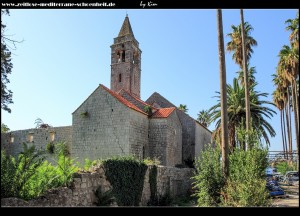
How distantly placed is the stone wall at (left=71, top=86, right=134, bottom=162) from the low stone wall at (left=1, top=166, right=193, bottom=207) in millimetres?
4480

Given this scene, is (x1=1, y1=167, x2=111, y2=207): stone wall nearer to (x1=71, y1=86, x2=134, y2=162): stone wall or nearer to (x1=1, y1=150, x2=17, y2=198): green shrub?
(x1=1, y1=150, x2=17, y2=198): green shrub

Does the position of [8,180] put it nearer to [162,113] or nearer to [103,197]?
[103,197]

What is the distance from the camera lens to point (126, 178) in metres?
14.9

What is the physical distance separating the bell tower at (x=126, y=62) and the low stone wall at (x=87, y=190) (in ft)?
55.0

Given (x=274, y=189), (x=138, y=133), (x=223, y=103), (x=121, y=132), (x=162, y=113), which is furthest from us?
(x=162, y=113)

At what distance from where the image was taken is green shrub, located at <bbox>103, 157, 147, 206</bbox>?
46.2 ft

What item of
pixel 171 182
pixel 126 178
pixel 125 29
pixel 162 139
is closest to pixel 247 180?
pixel 126 178

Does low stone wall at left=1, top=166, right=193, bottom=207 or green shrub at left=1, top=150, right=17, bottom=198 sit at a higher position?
green shrub at left=1, top=150, right=17, bottom=198

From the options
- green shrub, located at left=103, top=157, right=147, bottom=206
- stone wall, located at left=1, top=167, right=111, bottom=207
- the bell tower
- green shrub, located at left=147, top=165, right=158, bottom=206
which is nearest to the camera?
stone wall, located at left=1, top=167, right=111, bottom=207

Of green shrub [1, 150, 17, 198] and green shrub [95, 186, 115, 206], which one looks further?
green shrub [95, 186, 115, 206]

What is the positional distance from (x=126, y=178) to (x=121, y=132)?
840 centimetres

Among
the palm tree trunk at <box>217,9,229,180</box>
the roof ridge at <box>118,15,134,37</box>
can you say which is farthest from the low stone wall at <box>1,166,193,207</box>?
the roof ridge at <box>118,15,134,37</box>

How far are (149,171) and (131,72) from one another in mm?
19548

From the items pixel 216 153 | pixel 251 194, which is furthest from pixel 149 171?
pixel 251 194
